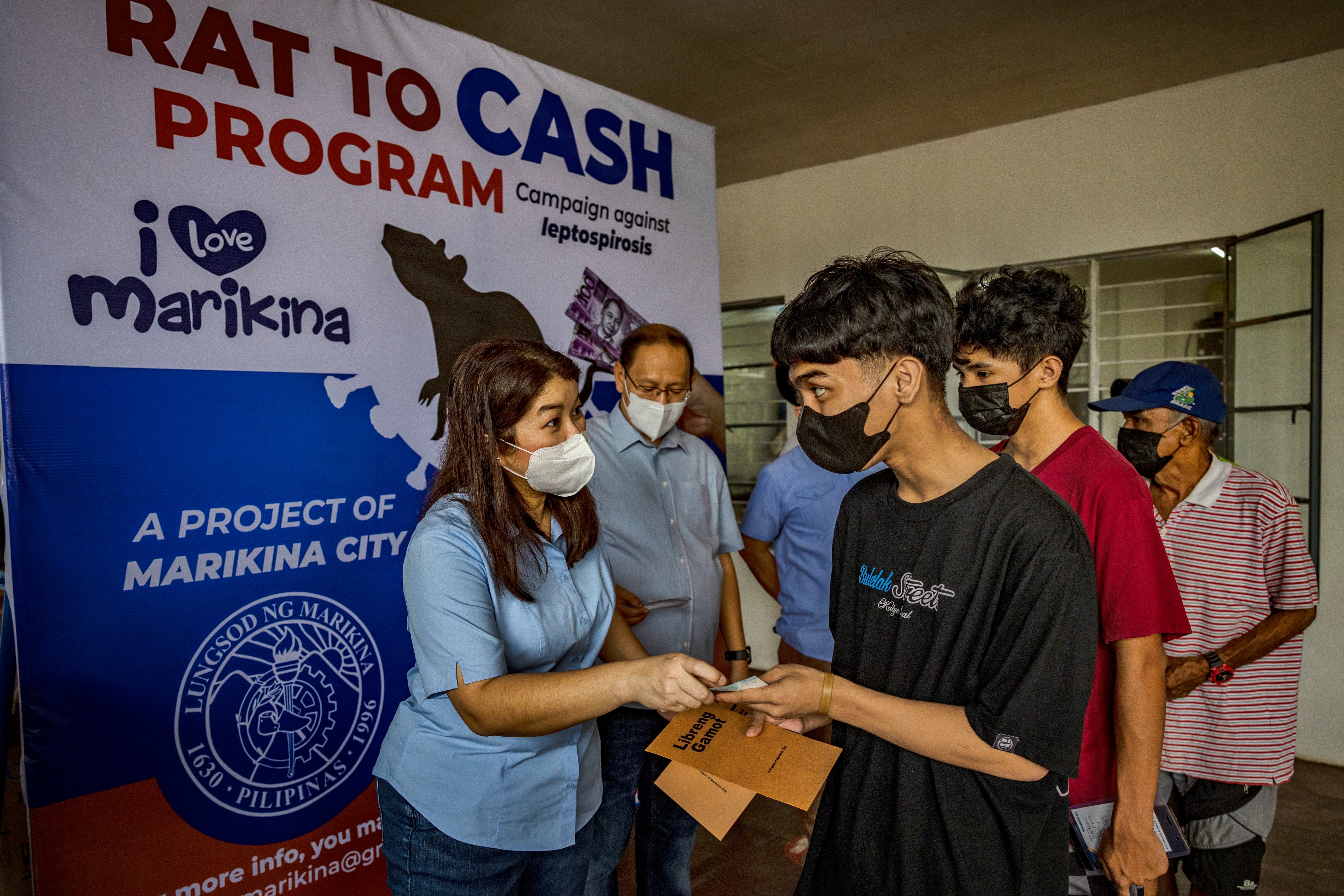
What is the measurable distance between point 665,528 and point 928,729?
4.09 ft

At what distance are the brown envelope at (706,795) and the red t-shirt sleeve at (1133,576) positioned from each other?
68cm

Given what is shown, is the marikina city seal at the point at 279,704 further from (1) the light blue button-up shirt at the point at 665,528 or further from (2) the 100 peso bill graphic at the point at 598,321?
(2) the 100 peso bill graphic at the point at 598,321

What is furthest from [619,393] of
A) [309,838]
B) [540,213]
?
[309,838]

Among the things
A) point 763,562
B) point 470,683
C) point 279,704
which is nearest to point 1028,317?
point 470,683

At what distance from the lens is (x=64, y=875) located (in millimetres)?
1752

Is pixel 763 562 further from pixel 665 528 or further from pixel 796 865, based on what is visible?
pixel 796 865

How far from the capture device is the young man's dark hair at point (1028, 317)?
1646 millimetres

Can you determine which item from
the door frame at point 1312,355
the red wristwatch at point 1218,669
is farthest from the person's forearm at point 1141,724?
the door frame at point 1312,355

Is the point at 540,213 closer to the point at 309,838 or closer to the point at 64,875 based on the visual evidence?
the point at 309,838

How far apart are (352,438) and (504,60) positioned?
130cm

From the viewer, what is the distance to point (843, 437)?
50.9 inches

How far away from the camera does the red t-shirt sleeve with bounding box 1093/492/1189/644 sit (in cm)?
134

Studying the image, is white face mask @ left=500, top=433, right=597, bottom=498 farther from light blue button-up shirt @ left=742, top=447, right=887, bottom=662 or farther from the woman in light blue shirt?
light blue button-up shirt @ left=742, top=447, right=887, bottom=662

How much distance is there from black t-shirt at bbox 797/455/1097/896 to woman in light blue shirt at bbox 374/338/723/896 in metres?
0.28
